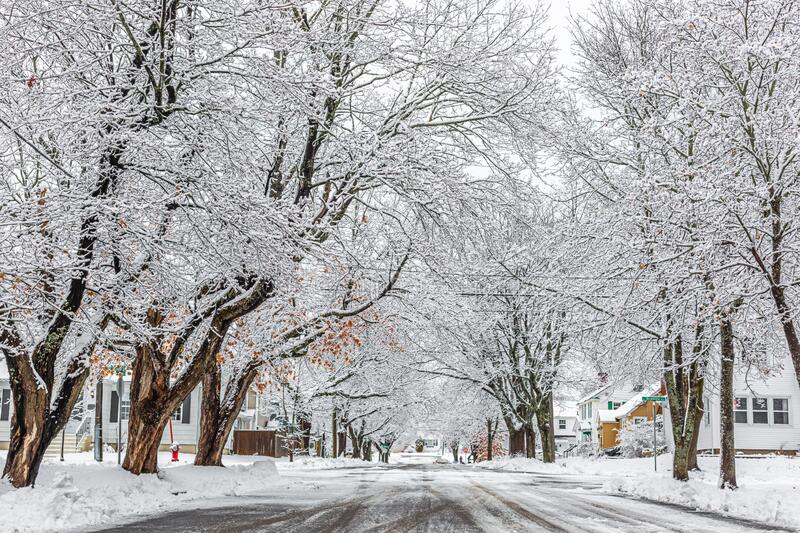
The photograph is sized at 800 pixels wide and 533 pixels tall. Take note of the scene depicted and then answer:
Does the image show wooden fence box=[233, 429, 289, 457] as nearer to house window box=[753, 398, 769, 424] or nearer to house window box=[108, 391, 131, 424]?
house window box=[108, 391, 131, 424]

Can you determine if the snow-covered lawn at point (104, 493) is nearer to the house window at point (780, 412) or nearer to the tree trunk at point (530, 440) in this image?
the tree trunk at point (530, 440)

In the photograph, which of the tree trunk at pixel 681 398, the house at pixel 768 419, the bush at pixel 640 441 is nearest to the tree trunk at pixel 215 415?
the tree trunk at pixel 681 398

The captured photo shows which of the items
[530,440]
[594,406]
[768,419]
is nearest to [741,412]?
[768,419]

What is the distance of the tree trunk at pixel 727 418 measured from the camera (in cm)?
1546

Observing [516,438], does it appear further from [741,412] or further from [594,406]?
[594,406]

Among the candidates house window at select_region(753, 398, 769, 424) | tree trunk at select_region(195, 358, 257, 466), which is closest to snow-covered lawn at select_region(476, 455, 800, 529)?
tree trunk at select_region(195, 358, 257, 466)

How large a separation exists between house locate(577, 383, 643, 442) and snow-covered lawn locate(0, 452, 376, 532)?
53.9 m

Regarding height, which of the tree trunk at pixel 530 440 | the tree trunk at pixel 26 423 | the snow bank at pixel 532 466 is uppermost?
the tree trunk at pixel 26 423

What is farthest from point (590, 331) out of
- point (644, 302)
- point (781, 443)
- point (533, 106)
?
point (781, 443)

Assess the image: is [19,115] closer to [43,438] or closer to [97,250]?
[97,250]

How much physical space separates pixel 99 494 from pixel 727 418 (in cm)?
1207

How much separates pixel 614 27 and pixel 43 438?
51.7 ft

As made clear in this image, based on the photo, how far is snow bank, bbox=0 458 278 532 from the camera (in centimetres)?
920

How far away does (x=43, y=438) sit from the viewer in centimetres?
1130
